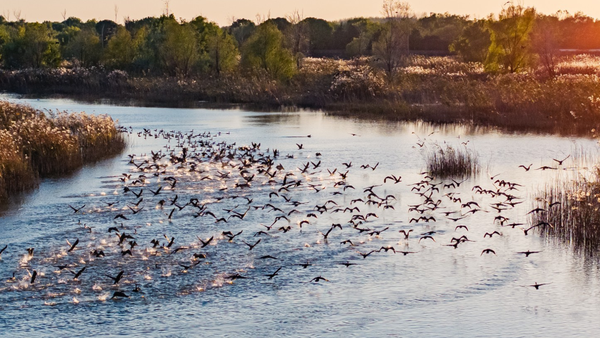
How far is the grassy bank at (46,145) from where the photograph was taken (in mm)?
17984

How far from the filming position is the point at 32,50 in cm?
7775

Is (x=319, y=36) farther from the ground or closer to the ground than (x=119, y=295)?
farther from the ground

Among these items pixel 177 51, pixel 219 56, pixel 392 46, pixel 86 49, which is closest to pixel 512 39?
pixel 392 46

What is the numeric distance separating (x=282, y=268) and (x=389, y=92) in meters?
31.7

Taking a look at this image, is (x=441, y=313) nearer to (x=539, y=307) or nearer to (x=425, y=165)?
(x=539, y=307)

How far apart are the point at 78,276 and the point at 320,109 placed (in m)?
34.3

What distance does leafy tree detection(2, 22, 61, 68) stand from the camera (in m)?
77.9

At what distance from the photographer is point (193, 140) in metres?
28.7

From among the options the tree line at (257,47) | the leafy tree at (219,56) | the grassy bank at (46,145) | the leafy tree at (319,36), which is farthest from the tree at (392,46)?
the leafy tree at (319,36)

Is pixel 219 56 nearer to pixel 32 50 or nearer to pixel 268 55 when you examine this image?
pixel 268 55

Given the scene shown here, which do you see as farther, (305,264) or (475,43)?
(475,43)

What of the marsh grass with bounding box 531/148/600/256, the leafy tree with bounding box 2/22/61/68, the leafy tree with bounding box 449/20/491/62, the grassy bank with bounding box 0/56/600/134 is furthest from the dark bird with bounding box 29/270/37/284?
the leafy tree with bounding box 2/22/61/68

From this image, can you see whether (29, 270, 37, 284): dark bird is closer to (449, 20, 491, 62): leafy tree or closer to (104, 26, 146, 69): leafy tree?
(104, 26, 146, 69): leafy tree

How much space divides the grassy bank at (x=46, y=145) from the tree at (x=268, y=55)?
98.1ft
